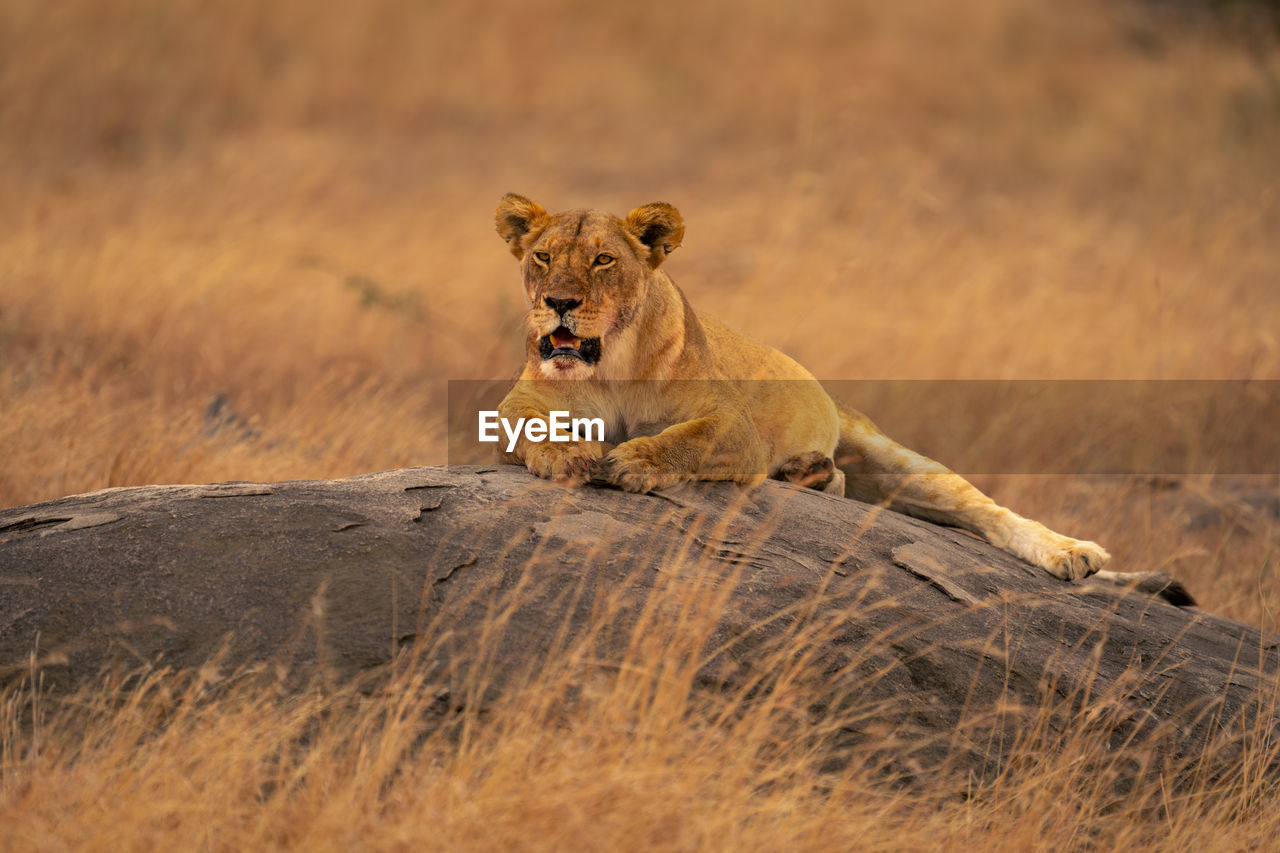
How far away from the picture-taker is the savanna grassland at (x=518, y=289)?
340 centimetres

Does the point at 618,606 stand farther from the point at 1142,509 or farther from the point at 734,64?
the point at 734,64

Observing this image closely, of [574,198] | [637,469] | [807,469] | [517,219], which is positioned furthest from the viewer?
[574,198]

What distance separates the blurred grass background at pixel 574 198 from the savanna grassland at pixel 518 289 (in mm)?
62

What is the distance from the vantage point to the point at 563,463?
4.77 m

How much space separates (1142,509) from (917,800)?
19.4 feet

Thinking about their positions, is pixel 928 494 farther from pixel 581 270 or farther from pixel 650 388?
pixel 581 270

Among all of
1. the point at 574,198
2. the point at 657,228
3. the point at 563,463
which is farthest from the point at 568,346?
the point at 574,198

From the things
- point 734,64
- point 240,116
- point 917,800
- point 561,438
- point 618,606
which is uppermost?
point 734,64

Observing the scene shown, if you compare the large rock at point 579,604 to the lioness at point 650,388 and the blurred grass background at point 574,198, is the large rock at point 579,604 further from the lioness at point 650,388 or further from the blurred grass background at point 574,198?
the blurred grass background at point 574,198

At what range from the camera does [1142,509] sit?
9133 millimetres

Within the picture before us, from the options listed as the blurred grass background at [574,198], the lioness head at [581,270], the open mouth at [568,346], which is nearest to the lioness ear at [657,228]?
the lioness head at [581,270]

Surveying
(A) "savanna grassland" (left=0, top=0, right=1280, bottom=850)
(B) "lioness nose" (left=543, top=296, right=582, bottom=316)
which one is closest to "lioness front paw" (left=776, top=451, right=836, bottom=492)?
(B) "lioness nose" (left=543, top=296, right=582, bottom=316)

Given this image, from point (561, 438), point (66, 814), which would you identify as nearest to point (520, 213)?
point (561, 438)

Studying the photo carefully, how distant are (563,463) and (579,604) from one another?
2.53 ft
